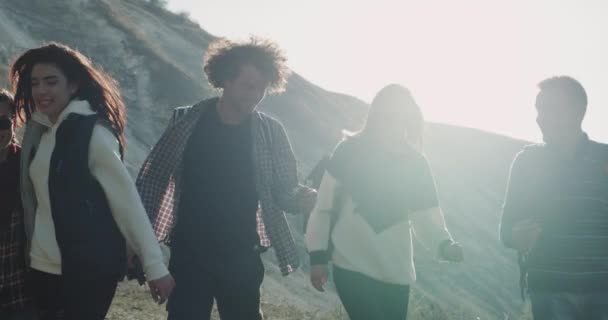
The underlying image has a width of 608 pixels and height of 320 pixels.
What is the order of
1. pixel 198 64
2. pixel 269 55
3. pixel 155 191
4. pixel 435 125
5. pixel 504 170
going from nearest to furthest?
pixel 155 191, pixel 269 55, pixel 198 64, pixel 504 170, pixel 435 125

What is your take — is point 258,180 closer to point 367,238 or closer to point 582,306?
point 367,238

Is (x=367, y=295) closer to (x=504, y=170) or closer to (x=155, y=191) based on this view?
(x=155, y=191)

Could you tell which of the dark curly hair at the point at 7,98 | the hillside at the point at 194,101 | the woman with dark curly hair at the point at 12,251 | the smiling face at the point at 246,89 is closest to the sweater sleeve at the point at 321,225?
the smiling face at the point at 246,89

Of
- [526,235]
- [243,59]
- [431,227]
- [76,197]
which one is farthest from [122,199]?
[526,235]

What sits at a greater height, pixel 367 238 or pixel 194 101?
pixel 367 238

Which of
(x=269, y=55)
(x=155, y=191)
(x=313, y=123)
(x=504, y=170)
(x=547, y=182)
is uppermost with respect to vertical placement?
(x=269, y=55)

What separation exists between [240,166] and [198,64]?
32759mm

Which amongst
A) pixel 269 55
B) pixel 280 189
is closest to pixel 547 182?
pixel 280 189

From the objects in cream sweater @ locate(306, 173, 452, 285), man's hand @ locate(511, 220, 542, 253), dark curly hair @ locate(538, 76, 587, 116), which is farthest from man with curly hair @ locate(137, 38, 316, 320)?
dark curly hair @ locate(538, 76, 587, 116)

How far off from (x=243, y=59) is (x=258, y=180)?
0.88m

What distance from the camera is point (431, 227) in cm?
442

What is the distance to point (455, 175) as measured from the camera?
46.8 meters

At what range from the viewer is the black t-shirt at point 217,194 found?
4047 millimetres

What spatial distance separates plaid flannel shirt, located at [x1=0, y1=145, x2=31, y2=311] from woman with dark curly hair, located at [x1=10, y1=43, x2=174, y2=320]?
0.48 feet
